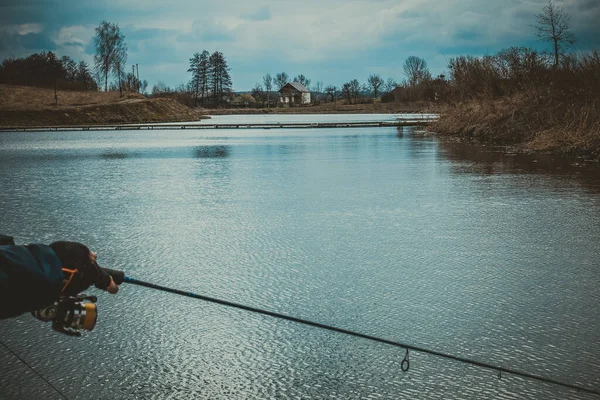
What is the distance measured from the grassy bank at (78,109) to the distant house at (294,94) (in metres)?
68.3

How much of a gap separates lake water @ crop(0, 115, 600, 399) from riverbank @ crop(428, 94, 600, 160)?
5.51m

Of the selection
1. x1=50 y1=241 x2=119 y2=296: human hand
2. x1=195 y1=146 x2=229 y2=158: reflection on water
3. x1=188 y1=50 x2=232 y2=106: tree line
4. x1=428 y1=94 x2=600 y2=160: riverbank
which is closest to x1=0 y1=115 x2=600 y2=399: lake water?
x1=50 y1=241 x2=119 y2=296: human hand

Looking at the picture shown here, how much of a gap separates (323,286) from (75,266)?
3351 millimetres

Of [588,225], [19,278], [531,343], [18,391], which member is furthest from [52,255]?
[588,225]

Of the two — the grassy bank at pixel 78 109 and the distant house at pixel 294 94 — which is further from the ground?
the distant house at pixel 294 94

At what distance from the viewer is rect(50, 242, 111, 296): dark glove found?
2.97 metres

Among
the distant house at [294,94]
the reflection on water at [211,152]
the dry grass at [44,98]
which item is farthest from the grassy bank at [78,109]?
the distant house at [294,94]

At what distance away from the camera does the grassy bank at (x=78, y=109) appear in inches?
2611

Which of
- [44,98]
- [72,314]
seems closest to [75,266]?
[72,314]

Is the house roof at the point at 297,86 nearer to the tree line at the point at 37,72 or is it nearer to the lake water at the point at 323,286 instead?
the tree line at the point at 37,72

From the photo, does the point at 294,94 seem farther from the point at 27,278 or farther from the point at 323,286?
the point at 27,278

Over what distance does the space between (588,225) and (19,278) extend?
772 centimetres

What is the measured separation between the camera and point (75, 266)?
298 centimetres

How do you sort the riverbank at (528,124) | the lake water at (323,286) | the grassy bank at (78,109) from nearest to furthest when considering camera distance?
the lake water at (323,286), the riverbank at (528,124), the grassy bank at (78,109)
